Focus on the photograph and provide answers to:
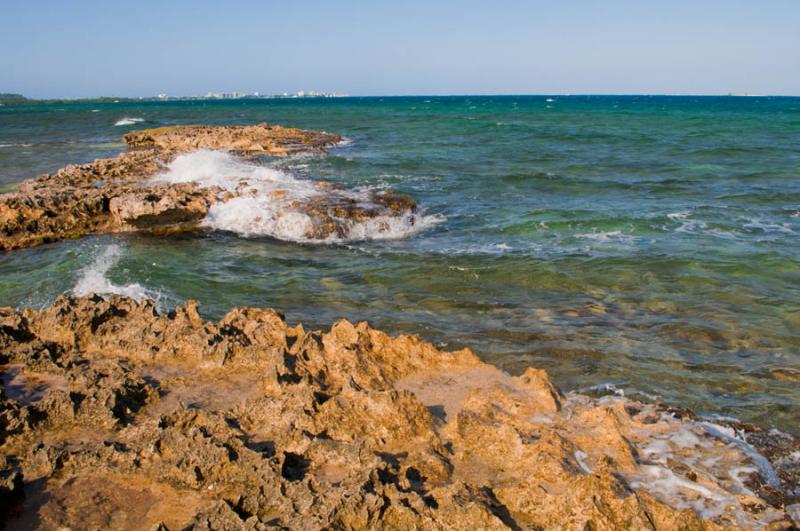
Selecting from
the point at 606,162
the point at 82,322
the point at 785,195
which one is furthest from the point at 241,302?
the point at 606,162

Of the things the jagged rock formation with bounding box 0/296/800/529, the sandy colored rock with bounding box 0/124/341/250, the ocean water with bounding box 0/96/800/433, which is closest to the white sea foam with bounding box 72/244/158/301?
the ocean water with bounding box 0/96/800/433

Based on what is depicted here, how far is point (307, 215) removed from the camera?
15.6 m

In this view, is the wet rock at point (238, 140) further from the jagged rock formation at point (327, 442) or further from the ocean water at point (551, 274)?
the jagged rock formation at point (327, 442)

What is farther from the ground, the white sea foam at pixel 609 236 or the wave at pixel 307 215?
the wave at pixel 307 215

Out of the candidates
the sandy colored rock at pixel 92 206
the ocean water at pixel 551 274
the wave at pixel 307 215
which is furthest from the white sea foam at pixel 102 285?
the wave at pixel 307 215

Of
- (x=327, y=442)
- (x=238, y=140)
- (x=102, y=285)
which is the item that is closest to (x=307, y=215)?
(x=102, y=285)

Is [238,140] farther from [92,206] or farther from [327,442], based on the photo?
[327,442]

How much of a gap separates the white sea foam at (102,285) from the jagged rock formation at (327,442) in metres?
3.50

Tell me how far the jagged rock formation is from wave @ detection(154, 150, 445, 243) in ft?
27.9

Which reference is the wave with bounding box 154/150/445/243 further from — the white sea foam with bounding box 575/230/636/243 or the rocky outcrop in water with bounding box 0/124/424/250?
the white sea foam with bounding box 575/230/636/243

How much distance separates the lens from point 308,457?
15.1 feet

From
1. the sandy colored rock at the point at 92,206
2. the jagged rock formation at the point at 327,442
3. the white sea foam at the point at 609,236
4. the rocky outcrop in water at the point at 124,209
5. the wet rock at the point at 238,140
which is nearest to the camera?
the jagged rock formation at the point at 327,442

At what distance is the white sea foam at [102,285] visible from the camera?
33.9 ft

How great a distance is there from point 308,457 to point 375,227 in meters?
11.3
